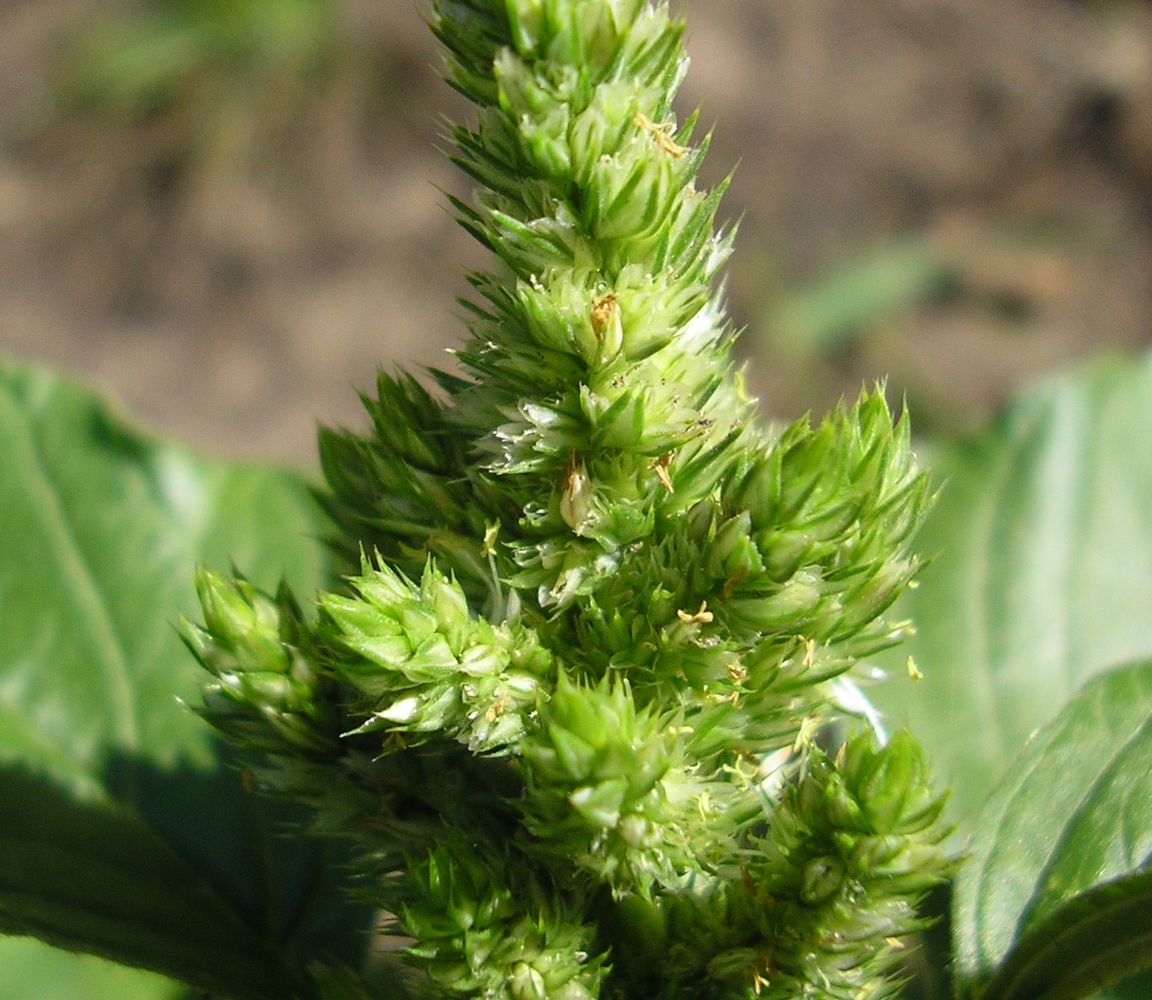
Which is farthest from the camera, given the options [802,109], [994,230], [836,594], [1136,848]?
[802,109]

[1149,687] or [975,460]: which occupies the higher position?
[975,460]

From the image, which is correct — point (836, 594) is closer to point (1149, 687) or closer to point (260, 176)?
point (1149, 687)

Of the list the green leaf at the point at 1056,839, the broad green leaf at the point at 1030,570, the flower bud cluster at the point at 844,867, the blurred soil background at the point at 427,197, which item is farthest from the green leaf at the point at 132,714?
the blurred soil background at the point at 427,197

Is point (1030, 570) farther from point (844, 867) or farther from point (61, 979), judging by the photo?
point (61, 979)

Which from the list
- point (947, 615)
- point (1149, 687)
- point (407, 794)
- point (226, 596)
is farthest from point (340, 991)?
point (947, 615)

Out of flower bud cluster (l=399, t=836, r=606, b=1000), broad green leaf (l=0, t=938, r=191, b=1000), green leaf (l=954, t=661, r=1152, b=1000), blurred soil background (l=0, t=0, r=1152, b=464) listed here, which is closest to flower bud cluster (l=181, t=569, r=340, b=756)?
flower bud cluster (l=399, t=836, r=606, b=1000)

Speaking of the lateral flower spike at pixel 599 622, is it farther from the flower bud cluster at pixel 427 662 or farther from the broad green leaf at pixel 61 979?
the broad green leaf at pixel 61 979
